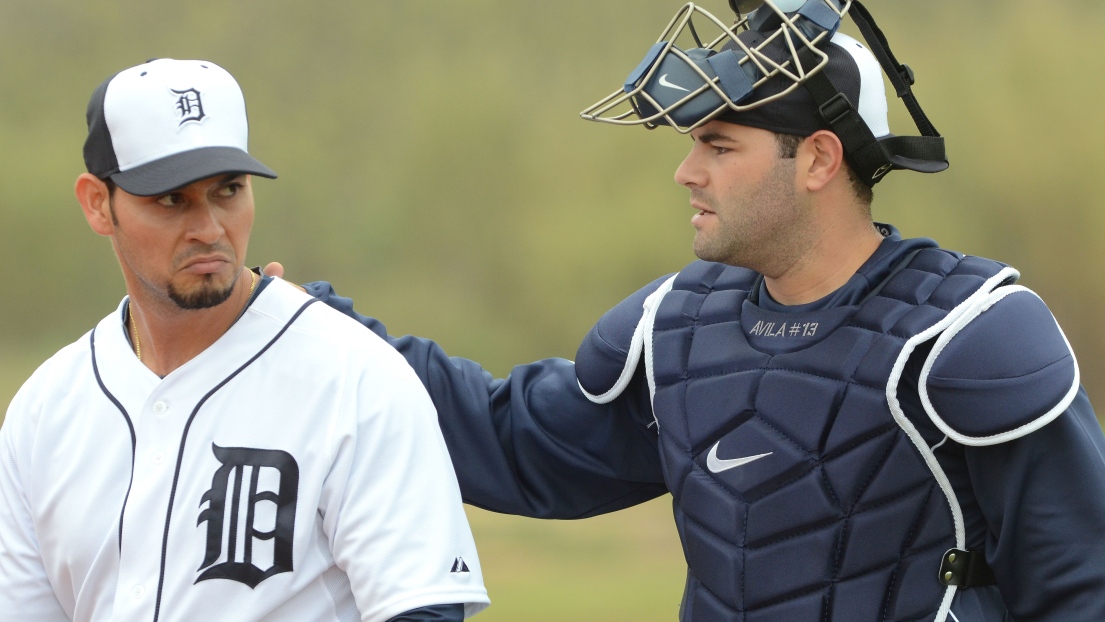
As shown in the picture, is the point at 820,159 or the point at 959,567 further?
the point at 820,159

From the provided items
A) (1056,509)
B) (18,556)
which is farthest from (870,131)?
(18,556)

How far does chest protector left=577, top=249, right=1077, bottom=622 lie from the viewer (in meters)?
1.28

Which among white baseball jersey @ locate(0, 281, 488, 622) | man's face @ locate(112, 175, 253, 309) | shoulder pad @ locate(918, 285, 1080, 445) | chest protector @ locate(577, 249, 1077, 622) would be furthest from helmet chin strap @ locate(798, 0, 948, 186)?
man's face @ locate(112, 175, 253, 309)

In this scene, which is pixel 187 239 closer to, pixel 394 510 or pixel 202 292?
pixel 202 292

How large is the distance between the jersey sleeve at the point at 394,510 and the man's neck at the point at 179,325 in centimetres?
20

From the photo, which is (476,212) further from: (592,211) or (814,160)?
(814,160)

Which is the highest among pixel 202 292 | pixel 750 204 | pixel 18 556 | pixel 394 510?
pixel 202 292

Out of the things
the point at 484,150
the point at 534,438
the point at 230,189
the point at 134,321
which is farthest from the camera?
the point at 484,150

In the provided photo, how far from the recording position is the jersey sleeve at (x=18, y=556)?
137 centimetres

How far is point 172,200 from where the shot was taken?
4.24ft

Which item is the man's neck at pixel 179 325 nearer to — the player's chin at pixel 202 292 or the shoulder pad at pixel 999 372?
the player's chin at pixel 202 292

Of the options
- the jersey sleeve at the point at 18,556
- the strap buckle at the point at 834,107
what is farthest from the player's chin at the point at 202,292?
the strap buckle at the point at 834,107

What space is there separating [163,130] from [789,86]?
74 cm

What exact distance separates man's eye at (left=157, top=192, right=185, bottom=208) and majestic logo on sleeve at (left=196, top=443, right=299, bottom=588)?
0.30 meters
